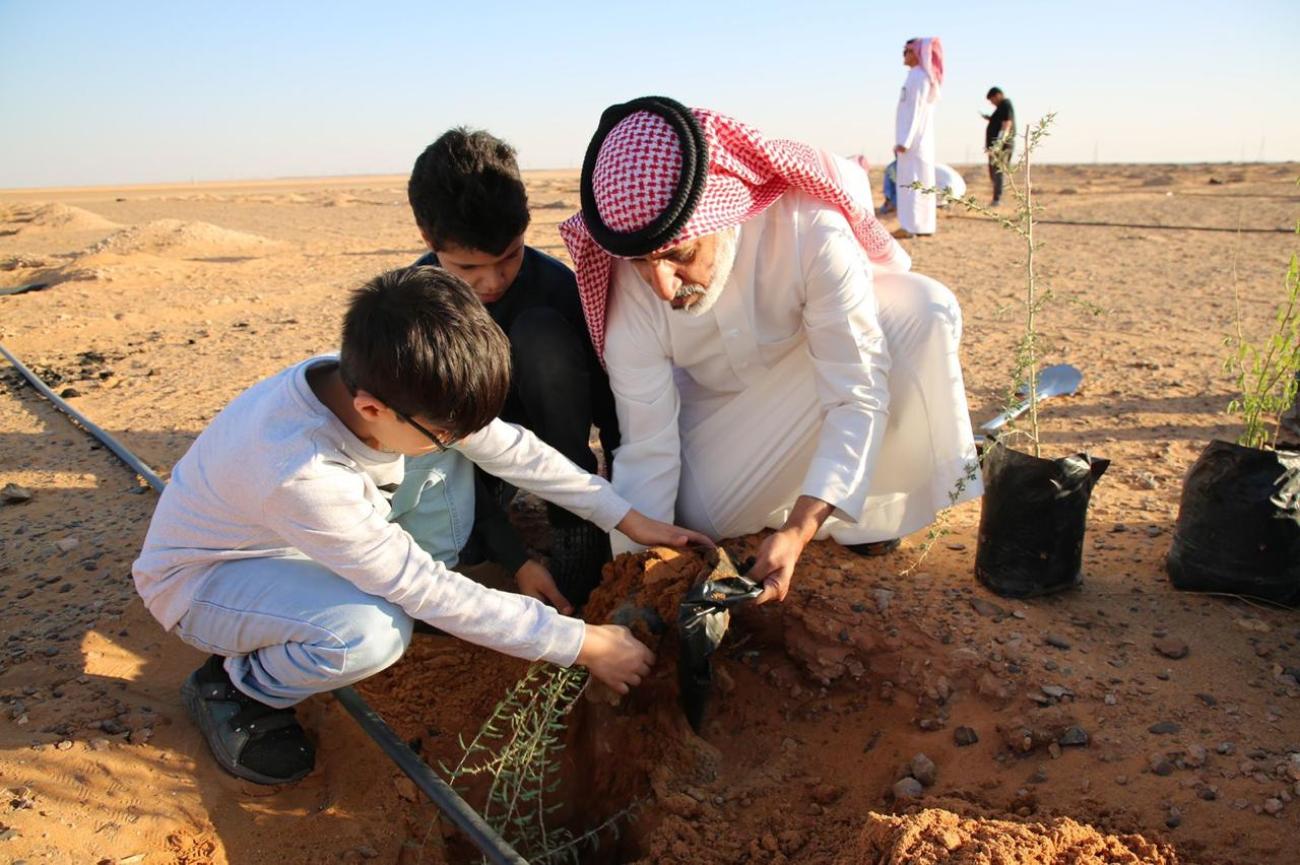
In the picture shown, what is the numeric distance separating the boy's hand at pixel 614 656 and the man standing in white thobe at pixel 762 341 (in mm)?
371

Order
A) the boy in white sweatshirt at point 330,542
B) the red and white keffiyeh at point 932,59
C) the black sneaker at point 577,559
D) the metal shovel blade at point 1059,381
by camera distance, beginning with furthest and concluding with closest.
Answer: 1. the red and white keffiyeh at point 932,59
2. the metal shovel blade at point 1059,381
3. the black sneaker at point 577,559
4. the boy in white sweatshirt at point 330,542

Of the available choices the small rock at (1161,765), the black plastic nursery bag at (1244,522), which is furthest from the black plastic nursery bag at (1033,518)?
the small rock at (1161,765)

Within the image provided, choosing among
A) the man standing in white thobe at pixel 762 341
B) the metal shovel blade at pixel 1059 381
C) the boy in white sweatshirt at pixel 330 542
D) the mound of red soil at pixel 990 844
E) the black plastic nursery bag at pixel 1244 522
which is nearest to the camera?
the mound of red soil at pixel 990 844

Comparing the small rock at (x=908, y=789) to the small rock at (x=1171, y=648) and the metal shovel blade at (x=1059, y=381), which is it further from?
the metal shovel blade at (x=1059, y=381)

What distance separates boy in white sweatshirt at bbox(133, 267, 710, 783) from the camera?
6.39 ft

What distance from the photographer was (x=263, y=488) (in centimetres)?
200

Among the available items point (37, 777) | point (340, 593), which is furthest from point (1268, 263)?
point (37, 777)

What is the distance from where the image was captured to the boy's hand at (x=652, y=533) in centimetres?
263

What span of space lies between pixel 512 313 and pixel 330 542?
126 cm

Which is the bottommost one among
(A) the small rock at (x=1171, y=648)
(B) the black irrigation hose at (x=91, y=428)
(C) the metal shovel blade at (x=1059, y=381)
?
(A) the small rock at (x=1171, y=648)

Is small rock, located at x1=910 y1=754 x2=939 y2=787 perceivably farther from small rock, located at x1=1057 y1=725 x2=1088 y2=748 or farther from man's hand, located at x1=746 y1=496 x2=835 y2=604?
man's hand, located at x1=746 y1=496 x2=835 y2=604

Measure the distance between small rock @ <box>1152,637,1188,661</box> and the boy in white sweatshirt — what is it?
51.2 inches

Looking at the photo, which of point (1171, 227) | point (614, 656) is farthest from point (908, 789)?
point (1171, 227)

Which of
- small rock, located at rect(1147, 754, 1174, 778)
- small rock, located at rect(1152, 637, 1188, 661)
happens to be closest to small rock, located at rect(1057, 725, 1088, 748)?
small rock, located at rect(1147, 754, 1174, 778)
